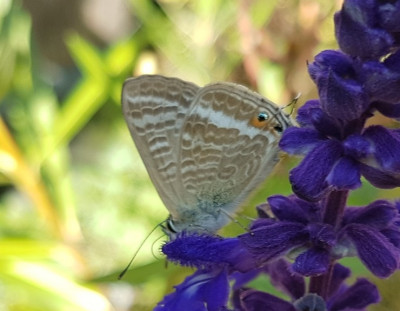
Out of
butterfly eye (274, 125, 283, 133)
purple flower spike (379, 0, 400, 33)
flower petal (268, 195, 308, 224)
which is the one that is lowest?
flower petal (268, 195, 308, 224)

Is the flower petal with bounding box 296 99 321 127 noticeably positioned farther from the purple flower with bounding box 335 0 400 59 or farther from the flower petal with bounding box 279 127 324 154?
the purple flower with bounding box 335 0 400 59

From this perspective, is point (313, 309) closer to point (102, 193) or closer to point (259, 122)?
point (259, 122)

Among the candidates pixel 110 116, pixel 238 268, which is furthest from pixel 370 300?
pixel 110 116

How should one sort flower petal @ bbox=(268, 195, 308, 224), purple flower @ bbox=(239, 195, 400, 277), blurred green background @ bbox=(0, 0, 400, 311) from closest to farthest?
purple flower @ bbox=(239, 195, 400, 277), flower petal @ bbox=(268, 195, 308, 224), blurred green background @ bbox=(0, 0, 400, 311)

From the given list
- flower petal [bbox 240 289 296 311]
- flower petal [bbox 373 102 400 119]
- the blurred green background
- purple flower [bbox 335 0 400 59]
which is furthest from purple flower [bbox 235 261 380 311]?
the blurred green background

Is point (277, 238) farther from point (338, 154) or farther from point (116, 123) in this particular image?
point (116, 123)

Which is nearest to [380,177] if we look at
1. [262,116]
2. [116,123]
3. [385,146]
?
[385,146]
